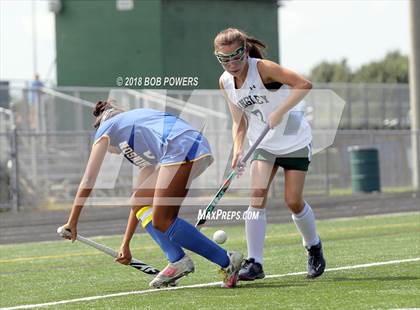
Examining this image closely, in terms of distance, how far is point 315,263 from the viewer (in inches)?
360

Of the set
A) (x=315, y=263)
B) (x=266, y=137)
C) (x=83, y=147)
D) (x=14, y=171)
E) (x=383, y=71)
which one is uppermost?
(x=383, y=71)

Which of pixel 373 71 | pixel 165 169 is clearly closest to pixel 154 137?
pixel 165 169

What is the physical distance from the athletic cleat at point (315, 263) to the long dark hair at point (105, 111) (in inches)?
81.3

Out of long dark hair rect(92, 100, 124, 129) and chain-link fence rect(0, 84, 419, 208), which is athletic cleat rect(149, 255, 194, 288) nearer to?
long dark hair rect(92, 100, 124, 129)

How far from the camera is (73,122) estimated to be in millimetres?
27297

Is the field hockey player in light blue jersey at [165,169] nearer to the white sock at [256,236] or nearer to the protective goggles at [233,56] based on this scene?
the white sock at [256,236]

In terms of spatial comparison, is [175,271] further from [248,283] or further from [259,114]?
[259,114]

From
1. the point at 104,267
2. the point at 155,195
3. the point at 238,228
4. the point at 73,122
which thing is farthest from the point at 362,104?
the point at 155,195

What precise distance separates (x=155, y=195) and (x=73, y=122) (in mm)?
19158

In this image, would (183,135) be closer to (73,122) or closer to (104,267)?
(104,267)

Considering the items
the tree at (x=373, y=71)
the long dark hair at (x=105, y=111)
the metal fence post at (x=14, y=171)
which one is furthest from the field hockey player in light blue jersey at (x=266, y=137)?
the tree at (x=373, y=71)

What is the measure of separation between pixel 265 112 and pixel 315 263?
1.37 m

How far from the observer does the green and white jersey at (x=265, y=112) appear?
8.87 meters

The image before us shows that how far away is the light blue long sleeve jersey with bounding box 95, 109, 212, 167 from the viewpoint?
8.44 m
